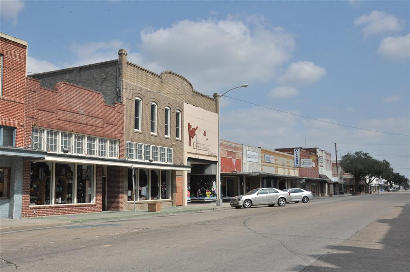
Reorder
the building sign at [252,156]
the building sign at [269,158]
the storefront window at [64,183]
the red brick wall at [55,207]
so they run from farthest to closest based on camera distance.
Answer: the building sign at [269,158]
the building sign at [252,156]
the storefront window at [64,183]
the red brick wall at [55,207]

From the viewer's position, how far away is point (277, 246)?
1149 cm

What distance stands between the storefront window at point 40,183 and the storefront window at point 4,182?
144cm

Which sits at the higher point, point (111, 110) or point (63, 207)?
point (111, 110)

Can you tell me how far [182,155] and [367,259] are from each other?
28.0m

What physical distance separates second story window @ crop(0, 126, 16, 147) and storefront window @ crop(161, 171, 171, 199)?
14.0 meters

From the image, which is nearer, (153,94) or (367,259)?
(367,259)

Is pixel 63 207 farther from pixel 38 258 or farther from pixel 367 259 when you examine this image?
pixel 367 259

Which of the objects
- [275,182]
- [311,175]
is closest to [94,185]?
[275,182]

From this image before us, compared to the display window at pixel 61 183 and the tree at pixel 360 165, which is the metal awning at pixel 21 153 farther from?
the tree at pixel 360 165

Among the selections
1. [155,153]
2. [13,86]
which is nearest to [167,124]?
[155,153]

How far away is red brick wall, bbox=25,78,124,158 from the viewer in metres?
23.7

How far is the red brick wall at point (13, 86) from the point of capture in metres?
22.0

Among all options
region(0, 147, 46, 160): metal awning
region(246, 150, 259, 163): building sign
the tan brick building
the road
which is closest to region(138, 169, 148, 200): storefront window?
the tan brick building

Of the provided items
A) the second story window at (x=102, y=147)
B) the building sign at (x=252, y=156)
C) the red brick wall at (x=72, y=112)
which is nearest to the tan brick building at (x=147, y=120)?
the red brick wall at (x=72, y=112)
